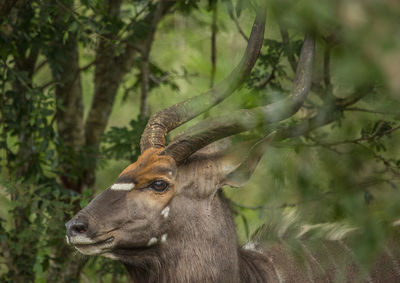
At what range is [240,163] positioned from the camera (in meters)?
3.28

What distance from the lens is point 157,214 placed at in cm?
311

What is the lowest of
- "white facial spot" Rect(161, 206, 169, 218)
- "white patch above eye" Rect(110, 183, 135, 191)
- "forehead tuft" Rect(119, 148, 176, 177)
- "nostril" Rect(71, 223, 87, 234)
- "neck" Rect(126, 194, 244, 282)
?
"neck" Rect(126, 194, 244, 282)

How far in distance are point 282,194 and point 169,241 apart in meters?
1.31

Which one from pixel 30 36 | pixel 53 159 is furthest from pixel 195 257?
pixel 30 36

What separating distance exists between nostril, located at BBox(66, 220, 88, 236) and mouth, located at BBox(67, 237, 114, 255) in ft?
0.10

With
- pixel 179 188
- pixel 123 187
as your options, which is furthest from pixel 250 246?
pixel 123 187

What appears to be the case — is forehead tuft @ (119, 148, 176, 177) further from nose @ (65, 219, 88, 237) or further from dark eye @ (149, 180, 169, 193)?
nose @ (65, 219, 88, 237)

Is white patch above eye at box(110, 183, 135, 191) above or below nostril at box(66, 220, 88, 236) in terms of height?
above

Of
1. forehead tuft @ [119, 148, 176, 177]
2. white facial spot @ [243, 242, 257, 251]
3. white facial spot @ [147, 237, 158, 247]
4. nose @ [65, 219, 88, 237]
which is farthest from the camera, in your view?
white facial spot @ [243, 242, 257, 251]

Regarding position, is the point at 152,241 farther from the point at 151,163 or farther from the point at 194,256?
the point at 151,163

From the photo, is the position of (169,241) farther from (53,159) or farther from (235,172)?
(53,159)

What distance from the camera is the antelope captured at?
300 cm

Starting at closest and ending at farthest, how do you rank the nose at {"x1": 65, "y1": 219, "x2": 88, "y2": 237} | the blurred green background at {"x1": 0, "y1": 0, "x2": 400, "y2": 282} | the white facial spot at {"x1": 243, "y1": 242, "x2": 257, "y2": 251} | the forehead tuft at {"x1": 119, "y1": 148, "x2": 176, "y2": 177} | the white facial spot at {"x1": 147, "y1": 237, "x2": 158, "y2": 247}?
the blurred green background at {"x1": 0, "y1": 0, "x2": 400, "y2": 282} < the nose at {"x1": 65, "y1": 219, "x2": 88, "y2": 237} < the white facial spot at {"x1": 147, "y1": 237, "x2": 158, "y2": 247} < the forehead tuft at {"x1": 119, "y1": 148, "x2": 176, "y2": 177} < the white facial spot at {"x1": 243, "y1": 242, "x2": 257, "y2": 251}

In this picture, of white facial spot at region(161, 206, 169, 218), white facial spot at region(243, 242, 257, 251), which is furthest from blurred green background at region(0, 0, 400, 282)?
white facial spot at region(161, 206, 169, 218)
